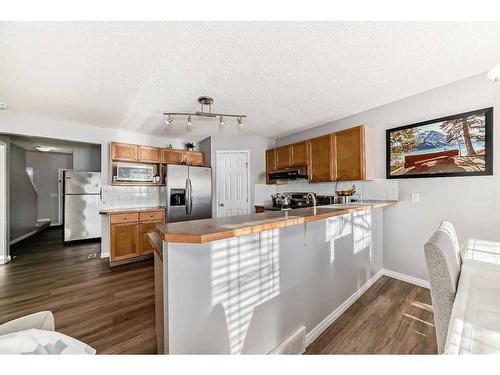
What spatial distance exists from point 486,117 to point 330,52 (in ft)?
5.95

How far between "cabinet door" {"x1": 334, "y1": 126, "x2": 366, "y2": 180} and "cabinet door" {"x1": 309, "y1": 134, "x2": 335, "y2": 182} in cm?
9

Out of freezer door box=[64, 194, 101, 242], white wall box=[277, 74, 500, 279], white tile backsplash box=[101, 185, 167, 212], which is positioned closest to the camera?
white wall box=[277, 74, 500, 279]

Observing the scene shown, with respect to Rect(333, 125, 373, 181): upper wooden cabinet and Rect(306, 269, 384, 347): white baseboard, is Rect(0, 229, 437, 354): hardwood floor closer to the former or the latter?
Rect(306, 269, 384, 347): white baseboard

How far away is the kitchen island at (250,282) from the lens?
0.99 m

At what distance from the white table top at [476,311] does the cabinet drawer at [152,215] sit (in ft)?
13.1

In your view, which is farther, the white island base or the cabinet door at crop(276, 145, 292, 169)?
the cabinet door at crop(276, 145, 292, 169)

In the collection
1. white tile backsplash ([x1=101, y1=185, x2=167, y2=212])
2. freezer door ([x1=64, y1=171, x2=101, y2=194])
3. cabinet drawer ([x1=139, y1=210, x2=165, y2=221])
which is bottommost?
cabinet drawer ([x1=139, y1=210, x2=165, y2=221])

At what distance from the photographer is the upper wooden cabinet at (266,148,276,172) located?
4.30 metres

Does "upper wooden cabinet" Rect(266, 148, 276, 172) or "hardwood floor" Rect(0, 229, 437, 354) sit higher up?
"upper wooden cabinet" Rect(266, 148, 276, 172)

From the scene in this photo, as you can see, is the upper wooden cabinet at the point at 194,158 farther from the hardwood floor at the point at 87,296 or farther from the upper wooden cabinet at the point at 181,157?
the hardwood floor at the point at 87,296

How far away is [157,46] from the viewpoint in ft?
5.38

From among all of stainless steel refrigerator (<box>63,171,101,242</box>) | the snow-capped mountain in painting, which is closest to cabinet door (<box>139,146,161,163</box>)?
stainless steel refrigerator (<box>63,171,101,242</box>)

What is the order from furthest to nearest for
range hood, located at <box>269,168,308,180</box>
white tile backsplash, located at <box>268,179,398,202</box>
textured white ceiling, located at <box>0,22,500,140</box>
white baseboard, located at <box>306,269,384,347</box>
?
1. range hood, located at <box>269,168,308,180</box>
2. white tile backsplash, located at <box>268,179,398,202</box>
3. white baseboard, located at <box>306,269,384,347</box>
4. textured white ceiling, located at <box>0,22,500,140</box>
